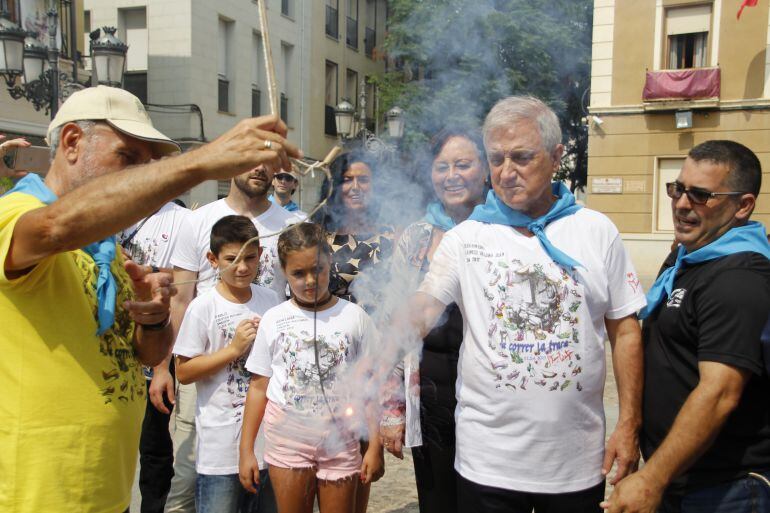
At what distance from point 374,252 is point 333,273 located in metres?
0.23

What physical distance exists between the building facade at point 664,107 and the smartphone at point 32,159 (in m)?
11.4

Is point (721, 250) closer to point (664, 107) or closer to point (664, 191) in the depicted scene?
point (664, 191)

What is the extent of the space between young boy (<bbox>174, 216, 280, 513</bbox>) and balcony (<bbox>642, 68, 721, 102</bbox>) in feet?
47.5

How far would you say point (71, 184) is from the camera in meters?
1.99

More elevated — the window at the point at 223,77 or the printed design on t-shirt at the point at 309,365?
the window at the point at 223,77

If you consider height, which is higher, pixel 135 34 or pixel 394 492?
pixel 135 34

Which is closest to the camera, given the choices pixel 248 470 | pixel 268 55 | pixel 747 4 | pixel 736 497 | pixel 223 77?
pixel 268 55

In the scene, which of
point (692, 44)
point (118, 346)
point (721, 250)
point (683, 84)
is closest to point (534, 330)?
point (721, 250)

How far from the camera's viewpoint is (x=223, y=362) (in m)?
3.17

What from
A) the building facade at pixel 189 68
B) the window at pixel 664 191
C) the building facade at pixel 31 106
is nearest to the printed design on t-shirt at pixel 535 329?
the building facade at pixel 31 106

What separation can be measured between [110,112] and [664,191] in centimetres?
1560

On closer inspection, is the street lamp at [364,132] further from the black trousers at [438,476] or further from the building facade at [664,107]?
the building facade at [664,107]

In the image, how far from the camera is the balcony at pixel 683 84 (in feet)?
50.0

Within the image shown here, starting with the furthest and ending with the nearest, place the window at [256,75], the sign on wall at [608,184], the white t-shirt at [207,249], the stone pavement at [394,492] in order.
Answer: the sign on wall at [608,184] → the window at [256,75] → the stone pavement at [394,492] → the white t-shirt at [207,249]
